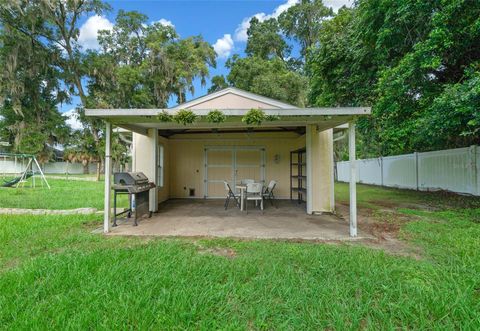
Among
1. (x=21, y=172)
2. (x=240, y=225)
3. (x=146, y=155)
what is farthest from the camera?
(x=21, y=172)

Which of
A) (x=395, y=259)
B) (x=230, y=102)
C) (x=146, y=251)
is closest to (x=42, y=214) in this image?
(x=146, y=251)

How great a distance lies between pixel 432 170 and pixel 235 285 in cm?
1036

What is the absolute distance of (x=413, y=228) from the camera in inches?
196

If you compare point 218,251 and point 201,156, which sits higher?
point 201,156

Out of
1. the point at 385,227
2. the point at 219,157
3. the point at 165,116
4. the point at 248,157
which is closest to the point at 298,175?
the point at 248,157

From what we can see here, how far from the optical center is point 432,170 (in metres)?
Answer: 9.98

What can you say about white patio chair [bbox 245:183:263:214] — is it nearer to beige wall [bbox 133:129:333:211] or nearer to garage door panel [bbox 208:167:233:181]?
beige wall [bbox 133:129:333:211]

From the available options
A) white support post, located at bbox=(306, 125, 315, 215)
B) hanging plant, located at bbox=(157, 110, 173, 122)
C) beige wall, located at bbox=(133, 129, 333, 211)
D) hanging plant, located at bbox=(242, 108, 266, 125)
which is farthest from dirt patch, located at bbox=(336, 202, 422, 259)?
A: hanging plant, located at bbox=(157, 110, 173, 122)

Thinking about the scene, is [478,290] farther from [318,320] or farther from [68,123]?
[68,123]

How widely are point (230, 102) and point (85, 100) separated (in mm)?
16112

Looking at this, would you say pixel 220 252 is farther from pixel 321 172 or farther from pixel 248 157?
pixel 248 157

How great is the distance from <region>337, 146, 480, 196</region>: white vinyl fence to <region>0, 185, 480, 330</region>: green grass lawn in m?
5.34

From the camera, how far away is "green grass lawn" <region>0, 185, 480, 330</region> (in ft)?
7.06

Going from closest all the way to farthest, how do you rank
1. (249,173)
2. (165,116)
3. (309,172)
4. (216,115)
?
1. (216,115)
2. (165,116)
3. (309,172)
4. (249,173)
